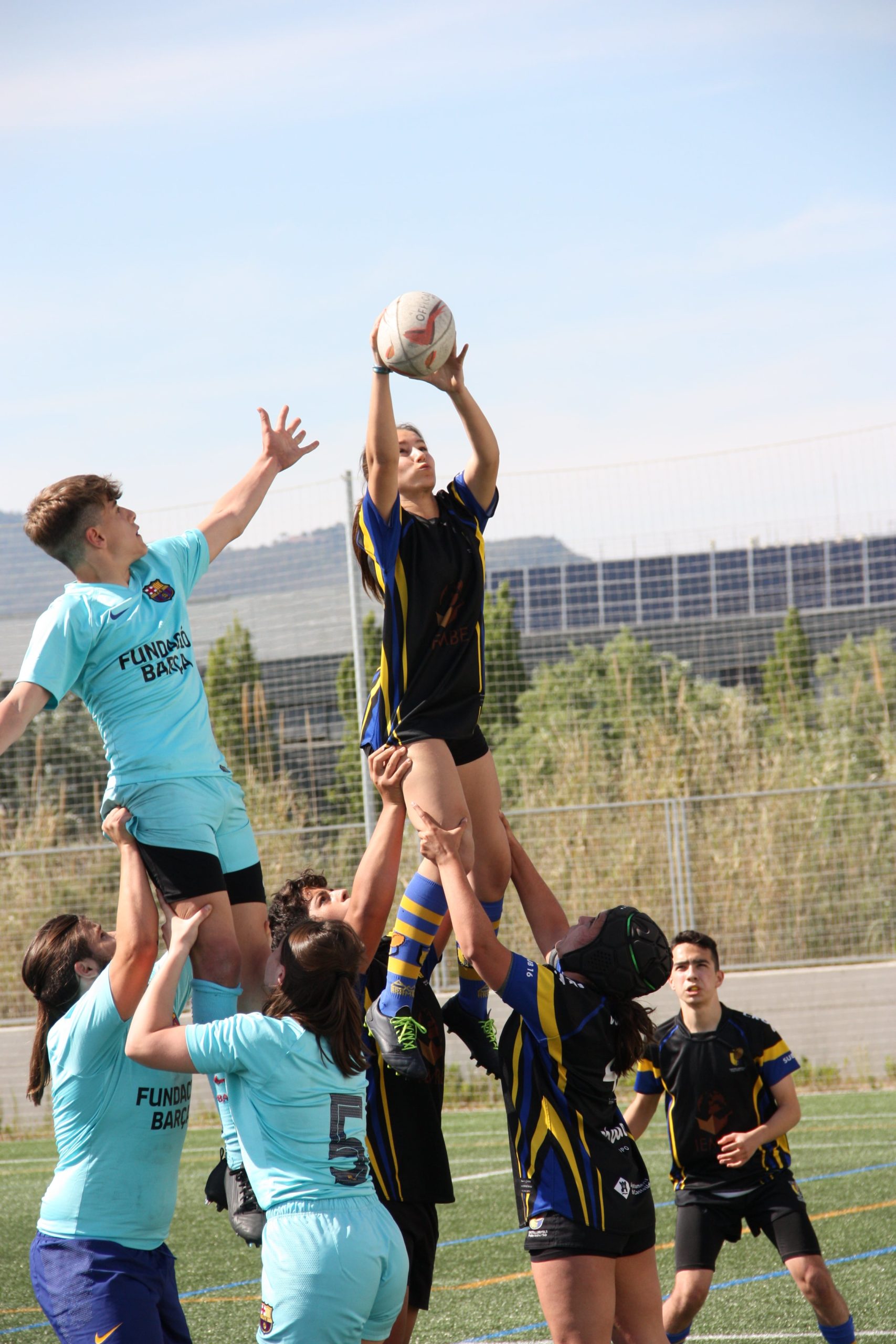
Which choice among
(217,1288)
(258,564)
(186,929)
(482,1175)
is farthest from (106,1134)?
(258,564)

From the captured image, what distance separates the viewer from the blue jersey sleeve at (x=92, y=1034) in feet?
12.2

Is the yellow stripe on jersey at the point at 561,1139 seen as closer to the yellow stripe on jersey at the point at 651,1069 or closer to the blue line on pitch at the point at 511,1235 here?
the blue line on pitch at the point at 511,1235

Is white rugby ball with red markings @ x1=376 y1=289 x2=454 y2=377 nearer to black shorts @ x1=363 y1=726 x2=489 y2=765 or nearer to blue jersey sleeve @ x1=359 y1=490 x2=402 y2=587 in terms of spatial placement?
blue jersey sleeve @ x1=359 y1=490 x2=402 y2=587

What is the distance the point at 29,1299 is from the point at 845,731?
12036mm

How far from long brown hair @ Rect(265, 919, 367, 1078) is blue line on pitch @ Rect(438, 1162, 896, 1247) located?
4732 millimetres

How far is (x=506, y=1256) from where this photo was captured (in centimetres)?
764

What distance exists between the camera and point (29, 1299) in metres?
6.93

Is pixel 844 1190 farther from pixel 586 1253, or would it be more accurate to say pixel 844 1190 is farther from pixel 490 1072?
pixel 586 1253

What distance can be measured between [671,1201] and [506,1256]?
1.75 metres

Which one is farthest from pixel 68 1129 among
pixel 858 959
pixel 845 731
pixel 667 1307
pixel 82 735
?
pixel 82 735

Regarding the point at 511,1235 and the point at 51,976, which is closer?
the point at 51,976

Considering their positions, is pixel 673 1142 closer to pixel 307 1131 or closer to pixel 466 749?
pixel 466 749

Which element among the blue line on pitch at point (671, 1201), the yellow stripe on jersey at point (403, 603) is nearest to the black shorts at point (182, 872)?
the yellow stripe on jersey at point (403, 603)

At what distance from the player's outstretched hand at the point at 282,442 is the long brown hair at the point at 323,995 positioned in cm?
184
